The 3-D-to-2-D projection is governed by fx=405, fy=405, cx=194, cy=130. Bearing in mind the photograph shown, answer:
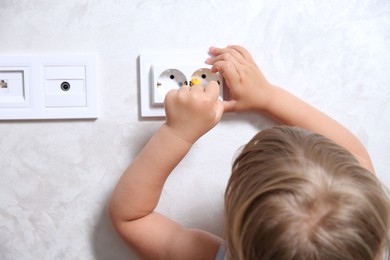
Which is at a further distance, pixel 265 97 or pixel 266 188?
pixel 265 97

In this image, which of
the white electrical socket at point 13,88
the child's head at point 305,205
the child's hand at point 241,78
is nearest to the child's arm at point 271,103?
the child's hand at point 241,78

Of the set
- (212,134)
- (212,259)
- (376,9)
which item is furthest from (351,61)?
(212,259)

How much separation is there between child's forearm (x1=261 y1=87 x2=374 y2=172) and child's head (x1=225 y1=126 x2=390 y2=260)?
107 mm

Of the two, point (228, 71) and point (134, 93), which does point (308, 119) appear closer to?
point (228, 71)

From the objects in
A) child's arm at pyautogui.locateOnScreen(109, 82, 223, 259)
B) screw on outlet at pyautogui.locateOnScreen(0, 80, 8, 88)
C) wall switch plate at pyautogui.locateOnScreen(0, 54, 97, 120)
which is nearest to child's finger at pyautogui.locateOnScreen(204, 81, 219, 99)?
child's arm at pyautogui.locateOnScreen(109, 82, 223, 259)

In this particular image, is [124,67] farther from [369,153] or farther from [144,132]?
[369,153]

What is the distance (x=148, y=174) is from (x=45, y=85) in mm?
179

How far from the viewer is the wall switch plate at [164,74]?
511 mm

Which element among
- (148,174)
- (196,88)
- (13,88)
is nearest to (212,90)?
(196,88)

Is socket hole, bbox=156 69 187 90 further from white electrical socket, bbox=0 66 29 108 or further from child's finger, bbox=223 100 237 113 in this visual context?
white electrical socket, bbox=0 66 29 108

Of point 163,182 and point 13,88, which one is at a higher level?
point 13,88

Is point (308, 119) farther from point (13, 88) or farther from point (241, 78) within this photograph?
point (13, 88)

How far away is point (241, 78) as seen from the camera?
1.64 ft

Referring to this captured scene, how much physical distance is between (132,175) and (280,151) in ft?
0.60
